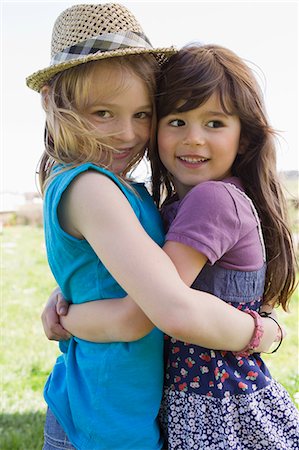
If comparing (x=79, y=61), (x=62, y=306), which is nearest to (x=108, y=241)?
(x=62, y=306)

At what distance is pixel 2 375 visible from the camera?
4.67 metres

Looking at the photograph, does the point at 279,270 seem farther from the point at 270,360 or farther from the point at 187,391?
the point at 270,360

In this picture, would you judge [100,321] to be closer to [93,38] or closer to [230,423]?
[230,423]

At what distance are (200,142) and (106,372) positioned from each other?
2.44 feet

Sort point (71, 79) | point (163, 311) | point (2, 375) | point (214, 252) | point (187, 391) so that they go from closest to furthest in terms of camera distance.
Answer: point (163, 311), point (214, 252), point (187, 391), point (71, 79), point (2, 375)

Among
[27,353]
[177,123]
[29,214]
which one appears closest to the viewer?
[177,123]

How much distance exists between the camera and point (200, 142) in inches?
82.6

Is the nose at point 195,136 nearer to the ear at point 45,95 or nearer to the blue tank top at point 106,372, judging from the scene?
the blue tank top at point 106,372

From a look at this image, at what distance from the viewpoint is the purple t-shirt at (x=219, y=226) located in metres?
1.83

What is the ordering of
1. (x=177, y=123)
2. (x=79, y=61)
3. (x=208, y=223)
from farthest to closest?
(x=177, y=123) → (x=79, y=61) → (x=208, y=223)

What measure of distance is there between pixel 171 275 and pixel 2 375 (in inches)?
128

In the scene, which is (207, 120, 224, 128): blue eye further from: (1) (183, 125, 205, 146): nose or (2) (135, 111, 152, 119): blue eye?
(2) (135, 111, 152, 119): blue eye

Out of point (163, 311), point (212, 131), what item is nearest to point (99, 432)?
point (163, 311)

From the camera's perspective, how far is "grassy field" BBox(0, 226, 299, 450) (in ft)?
12.8
